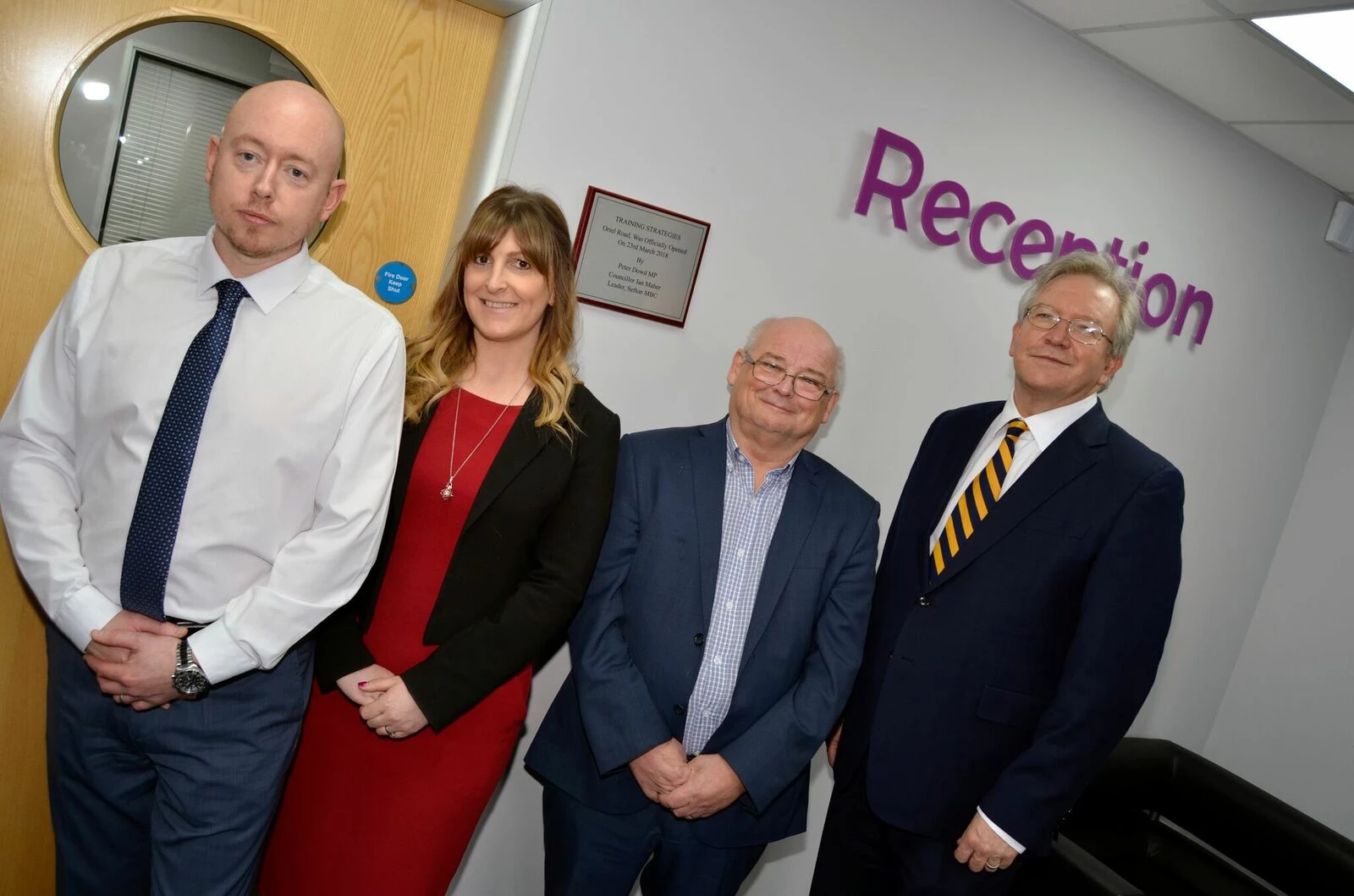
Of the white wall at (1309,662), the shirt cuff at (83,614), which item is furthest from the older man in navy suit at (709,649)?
the white wall at (1309,662)

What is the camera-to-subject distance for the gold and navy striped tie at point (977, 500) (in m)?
2.32

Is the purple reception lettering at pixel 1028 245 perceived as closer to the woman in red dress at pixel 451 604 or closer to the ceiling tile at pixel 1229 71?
the ceiling tile at pixel 1229 71

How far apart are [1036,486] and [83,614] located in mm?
1980

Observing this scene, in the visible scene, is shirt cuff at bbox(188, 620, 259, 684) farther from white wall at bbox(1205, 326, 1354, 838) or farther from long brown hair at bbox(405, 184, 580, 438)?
white wall at bbox(1205, 326, 1354, 838)

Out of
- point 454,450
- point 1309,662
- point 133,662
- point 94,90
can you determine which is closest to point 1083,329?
point 454,450

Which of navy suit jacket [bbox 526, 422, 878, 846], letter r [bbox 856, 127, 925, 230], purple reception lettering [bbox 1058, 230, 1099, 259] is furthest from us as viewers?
purple reception lettering [bbox 1058, 230, 1099, 259]

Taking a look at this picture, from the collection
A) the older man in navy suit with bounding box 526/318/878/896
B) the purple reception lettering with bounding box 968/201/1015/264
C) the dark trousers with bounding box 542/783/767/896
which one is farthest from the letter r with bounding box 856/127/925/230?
the dark trousers with bounding box 542/783/767/896

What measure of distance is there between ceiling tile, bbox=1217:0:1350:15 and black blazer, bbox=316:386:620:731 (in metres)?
2.43

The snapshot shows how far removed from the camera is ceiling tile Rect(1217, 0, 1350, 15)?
8.99ft

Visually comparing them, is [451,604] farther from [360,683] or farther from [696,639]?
[696,639]

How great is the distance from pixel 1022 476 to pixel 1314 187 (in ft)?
11.3

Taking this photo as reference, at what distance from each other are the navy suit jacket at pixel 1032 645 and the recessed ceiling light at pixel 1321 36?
154 cm

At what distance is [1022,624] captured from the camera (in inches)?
87.4

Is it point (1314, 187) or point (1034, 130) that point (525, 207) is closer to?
point (1034, 130)
